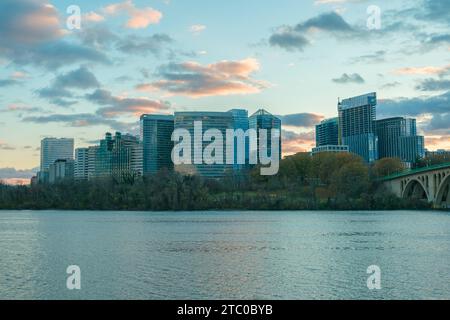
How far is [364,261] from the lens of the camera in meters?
51.9

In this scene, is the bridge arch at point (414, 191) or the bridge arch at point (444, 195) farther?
the bridge arch at point (414, 191)

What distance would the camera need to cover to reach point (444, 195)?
169500mm

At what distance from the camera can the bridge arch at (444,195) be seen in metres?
160

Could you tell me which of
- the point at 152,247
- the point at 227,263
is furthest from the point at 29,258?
the point at 227,263

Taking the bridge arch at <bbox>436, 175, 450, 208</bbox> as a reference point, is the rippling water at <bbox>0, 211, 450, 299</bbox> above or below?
below

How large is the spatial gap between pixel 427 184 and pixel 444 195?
5.77 m

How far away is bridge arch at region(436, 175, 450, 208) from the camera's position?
160m
